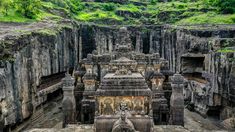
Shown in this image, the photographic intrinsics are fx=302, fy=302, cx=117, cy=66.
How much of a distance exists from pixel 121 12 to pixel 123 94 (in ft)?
138

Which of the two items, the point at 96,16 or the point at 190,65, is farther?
the point at 96,16

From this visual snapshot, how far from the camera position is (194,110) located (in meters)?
31.2

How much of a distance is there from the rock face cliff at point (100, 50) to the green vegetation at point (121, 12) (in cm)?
436

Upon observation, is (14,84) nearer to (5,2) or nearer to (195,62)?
(5,2)

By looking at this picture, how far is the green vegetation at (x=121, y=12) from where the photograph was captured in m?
37.4

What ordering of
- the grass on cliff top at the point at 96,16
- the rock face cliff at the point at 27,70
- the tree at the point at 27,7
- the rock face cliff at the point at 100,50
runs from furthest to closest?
the grass on cliff top at the point at 96,16 → the tree at the point at 27,7 → the rock face cliff at the point at 100,50 → the rock face cliff at the point at 27,70

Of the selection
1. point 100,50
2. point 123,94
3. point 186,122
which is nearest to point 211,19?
point 100,50

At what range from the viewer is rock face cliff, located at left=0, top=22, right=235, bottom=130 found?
79.1 feet

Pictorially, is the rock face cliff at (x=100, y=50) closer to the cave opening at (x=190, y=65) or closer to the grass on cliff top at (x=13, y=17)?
the cave opening at (x=190, y=65)

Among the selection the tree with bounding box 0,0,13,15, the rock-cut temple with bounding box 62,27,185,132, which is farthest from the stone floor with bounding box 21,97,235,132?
the tree with bounding box 0,0,13,15

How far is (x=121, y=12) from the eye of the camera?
188 ft

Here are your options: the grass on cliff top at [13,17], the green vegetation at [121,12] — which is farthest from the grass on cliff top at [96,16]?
the grass on cliff top at [13,17]

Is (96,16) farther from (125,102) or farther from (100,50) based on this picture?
(125,102)

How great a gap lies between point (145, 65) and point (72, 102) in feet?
22.8
